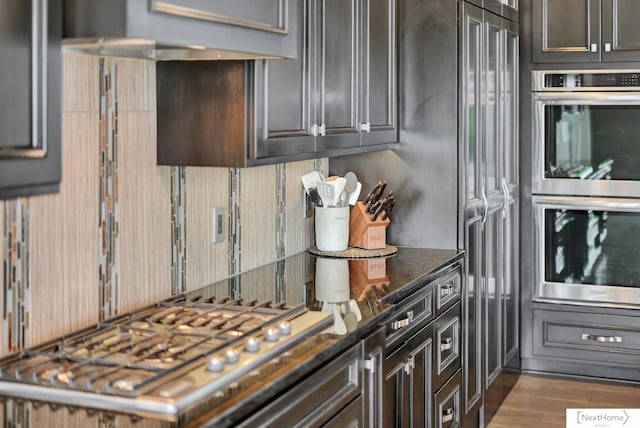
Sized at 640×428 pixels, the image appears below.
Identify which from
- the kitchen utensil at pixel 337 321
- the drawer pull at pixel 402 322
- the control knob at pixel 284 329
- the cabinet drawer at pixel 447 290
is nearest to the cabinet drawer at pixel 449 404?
the cabinet drawer at pixel 447 290

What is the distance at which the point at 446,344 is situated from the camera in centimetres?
357

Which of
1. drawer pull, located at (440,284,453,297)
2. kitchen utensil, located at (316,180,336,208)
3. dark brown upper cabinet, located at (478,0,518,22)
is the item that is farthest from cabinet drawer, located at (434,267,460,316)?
dark brown upper cabinet, located at (478,0,518,22)

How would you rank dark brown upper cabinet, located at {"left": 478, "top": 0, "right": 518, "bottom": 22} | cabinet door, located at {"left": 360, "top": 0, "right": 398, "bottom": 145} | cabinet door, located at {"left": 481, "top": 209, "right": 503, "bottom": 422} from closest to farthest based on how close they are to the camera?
cabinet door, located at {"left": 360, "top": 0, "right": 398, "bottom": 145}, dark brown upper cabinet, located at {"left": 478, "top": 0, "right": 518, "bottom": 22}, cabinet door, located at {"left": 481, "top": 209, "right": 503, "bottom": 422}

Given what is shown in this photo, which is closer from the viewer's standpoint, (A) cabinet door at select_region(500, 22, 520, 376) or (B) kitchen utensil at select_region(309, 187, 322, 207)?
(B) kitchen utensil at select_region(309, 187, 322, 207)

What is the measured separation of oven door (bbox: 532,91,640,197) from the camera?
4.73m

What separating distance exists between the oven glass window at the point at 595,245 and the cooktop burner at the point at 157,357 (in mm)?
2740

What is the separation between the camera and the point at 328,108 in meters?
3.03

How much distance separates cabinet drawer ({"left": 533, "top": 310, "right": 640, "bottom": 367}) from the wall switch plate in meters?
2.59

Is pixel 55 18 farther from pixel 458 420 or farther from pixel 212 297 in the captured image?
pixel 458 420

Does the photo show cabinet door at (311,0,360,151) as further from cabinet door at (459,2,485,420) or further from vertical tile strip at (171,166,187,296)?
cabinet door at (459,2,485,420)

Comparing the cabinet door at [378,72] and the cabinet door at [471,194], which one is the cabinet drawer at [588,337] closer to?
the cabinet door at [471,194]

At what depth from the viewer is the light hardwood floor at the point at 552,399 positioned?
14.4 feet

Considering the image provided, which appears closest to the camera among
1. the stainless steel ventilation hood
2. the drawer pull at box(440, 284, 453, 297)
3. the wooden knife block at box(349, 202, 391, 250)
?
the stainless steel ventilation hood

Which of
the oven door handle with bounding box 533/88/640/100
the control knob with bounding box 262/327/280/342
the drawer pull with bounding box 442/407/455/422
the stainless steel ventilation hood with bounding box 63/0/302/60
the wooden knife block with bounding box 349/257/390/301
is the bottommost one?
the drawer pull with bounding box 442/407/455/422
